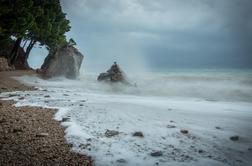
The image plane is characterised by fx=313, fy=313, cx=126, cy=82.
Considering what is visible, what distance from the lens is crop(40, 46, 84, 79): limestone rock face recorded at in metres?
30.6

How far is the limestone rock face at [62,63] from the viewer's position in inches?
1206

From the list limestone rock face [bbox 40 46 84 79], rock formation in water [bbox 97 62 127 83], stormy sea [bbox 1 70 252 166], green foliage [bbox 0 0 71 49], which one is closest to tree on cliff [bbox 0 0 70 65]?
green foliage [bbox 0 0 71 49]

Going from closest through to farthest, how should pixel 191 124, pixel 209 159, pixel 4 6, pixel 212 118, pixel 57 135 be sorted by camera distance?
pixel 209 159
pixel 57 135
pixel 191 124
pixel 212 118
pixel 4 6

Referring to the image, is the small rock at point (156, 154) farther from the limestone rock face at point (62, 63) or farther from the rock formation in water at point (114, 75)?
the limestone rock face at point (62, 63)

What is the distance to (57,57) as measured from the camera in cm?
3180

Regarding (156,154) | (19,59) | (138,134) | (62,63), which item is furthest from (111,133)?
(19,59)

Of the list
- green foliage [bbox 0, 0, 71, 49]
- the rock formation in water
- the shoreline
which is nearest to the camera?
the shoreline

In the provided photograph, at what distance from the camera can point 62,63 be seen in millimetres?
31844

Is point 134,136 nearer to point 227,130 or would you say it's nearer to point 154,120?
point 154,120

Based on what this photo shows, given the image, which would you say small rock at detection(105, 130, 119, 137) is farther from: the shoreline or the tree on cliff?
the tree on cliff

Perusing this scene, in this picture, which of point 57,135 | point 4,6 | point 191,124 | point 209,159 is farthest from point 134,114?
point 4,6

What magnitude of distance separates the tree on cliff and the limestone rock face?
185 centimetres

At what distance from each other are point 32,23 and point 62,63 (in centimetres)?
707

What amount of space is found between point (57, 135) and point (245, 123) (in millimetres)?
5401
